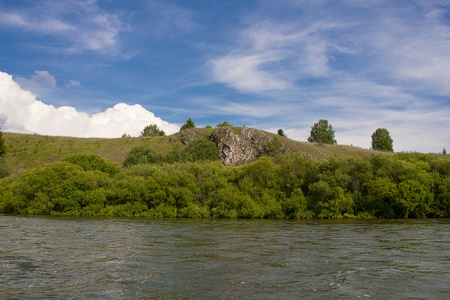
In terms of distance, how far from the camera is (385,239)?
27828mm

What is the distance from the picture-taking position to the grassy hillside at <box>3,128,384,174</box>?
4611 inches

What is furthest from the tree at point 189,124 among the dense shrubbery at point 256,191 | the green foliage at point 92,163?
the dense shrubbery at point 256,191

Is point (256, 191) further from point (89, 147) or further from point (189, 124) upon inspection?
point (189, 124)

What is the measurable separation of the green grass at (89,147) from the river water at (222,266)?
3655 inches

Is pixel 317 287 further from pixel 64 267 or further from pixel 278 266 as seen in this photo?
pixel 64 267

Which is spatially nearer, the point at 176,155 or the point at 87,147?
the point at 176,155

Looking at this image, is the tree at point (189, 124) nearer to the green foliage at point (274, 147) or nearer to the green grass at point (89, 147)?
the green grass at point (89, 147)

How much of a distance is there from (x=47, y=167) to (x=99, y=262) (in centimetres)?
4546

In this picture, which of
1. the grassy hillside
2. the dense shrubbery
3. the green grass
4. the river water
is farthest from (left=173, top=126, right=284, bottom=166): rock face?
the river water

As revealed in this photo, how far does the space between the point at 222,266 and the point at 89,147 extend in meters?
124

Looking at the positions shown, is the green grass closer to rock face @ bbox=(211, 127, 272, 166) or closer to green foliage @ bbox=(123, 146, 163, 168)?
rock face @ bbox=(211, 127, 272, 166)

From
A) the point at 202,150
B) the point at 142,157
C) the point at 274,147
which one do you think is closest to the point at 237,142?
the point at 274,147

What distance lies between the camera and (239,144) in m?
127

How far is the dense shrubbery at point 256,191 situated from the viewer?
51219 mm
